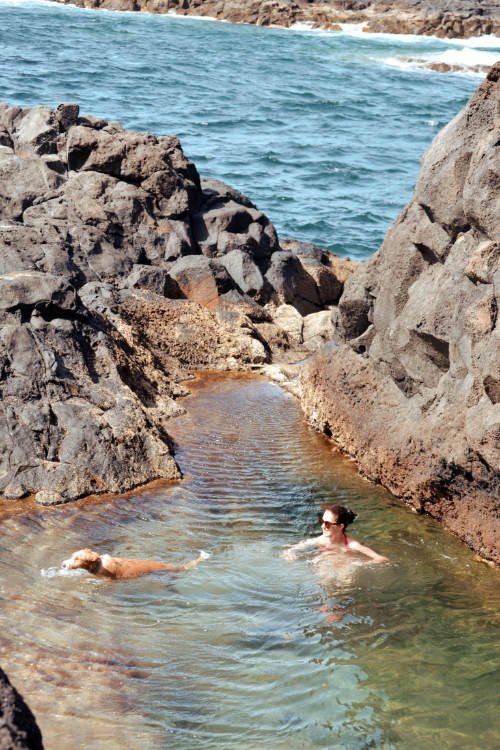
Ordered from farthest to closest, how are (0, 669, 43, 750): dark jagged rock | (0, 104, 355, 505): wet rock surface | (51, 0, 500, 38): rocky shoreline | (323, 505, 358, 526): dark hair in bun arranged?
(51, 0, 500, 38): rocky shoreline, (0, 104, 355, 505): wet rock surface, (323, 505, 358, 526): dark hair in bun, (0, 669, 43, 750): dark jagged rock

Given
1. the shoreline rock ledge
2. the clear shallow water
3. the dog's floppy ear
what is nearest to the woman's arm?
the shoreline rock ledge

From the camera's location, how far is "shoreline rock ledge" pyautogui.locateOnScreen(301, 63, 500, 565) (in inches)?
352

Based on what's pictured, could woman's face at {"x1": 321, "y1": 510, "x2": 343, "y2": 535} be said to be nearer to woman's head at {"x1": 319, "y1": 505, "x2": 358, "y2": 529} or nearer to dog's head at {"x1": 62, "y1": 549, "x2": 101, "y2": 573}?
woman's head at {"x1": 319, "y1": 505, "x2": 358, "y2": 529}

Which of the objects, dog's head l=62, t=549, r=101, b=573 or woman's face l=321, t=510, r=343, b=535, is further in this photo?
woman's face l=321, t=510, r=343, b=535

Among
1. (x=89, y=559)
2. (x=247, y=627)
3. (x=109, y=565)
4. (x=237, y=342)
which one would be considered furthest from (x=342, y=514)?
(x=237, y=342)

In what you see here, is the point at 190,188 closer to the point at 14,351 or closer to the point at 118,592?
the point at 14,351

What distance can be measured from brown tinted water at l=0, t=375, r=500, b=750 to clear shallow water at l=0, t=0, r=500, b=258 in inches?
680

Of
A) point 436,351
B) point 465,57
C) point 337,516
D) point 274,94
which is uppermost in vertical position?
point 465,57

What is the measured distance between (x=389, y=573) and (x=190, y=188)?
1044 centimetres

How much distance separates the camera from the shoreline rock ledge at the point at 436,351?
352 inches

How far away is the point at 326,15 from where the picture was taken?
6456cm

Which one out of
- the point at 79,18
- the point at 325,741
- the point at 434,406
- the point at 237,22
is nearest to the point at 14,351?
the point at 434,406

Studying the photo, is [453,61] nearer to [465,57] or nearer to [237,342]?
[465,57]

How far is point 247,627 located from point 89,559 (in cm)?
139
